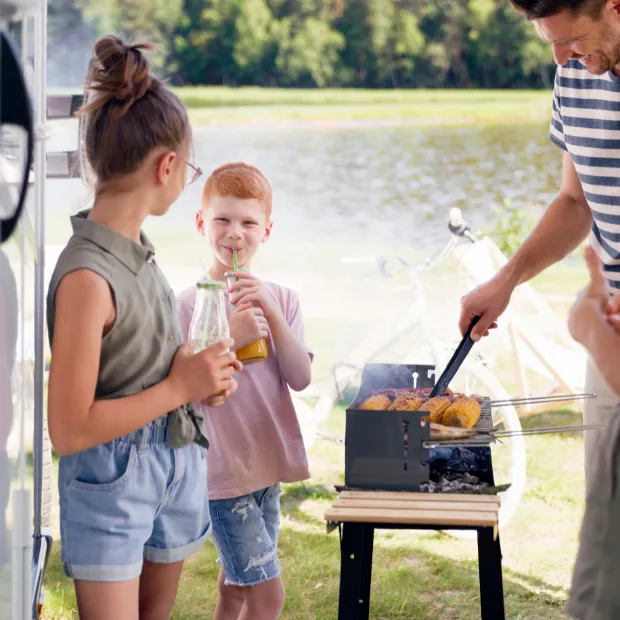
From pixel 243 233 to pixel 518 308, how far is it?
8.01 ft

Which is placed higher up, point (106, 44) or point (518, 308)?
point (106, 44)

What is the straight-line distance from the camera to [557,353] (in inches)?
170

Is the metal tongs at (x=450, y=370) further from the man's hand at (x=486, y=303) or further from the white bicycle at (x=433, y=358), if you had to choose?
the white bicycle at (x=433, y=358)

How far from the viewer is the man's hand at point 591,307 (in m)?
1.46

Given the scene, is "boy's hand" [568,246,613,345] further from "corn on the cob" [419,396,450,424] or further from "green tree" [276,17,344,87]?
"green tree" [276,17,344,87]

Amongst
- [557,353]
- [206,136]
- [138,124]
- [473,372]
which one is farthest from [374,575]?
[206,136]

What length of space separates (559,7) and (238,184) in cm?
80

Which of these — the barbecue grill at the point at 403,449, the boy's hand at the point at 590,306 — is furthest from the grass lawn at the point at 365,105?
the boy's hand at the point at 590,306

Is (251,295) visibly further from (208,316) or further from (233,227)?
(208,316)

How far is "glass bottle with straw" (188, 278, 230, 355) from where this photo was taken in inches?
67.3

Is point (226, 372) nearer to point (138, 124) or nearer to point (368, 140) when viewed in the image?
point (138, 124)

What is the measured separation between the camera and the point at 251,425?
216 centimetres

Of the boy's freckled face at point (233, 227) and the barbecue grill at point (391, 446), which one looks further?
the boy's freckled face at point (233, 227)

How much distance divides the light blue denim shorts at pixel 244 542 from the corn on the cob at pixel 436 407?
17.9 inches
